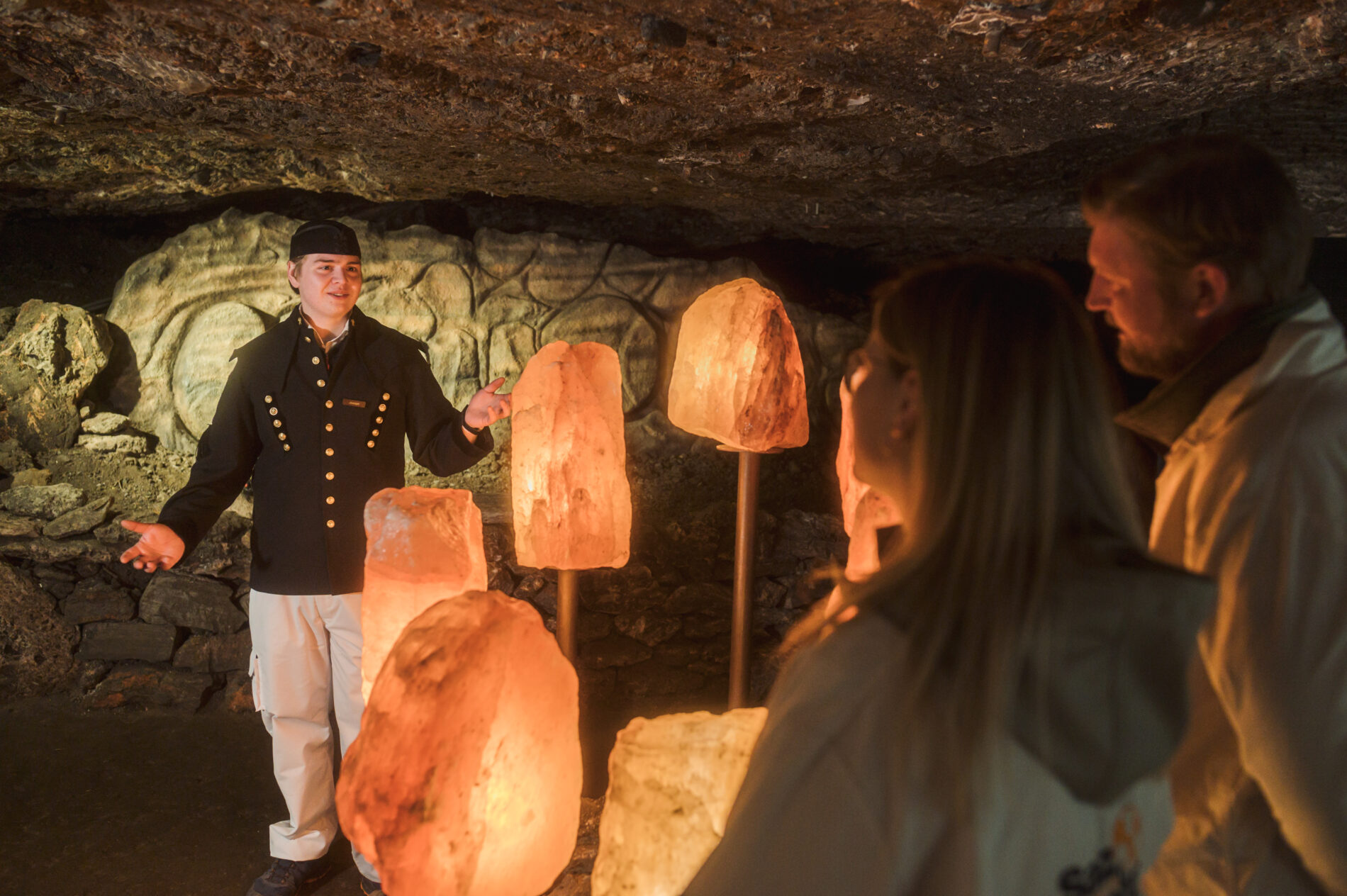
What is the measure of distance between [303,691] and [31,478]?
2333mm

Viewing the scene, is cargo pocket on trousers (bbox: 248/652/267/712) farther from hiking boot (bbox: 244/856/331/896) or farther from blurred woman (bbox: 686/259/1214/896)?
blurred woman (bbox: 686/259/1214/896)

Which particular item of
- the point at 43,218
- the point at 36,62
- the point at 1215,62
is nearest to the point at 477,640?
the point at 36,62

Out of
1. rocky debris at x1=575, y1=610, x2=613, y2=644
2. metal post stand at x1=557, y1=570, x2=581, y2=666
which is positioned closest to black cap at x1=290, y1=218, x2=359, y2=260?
metal post stand at x1=557, y1=570, x2=581, y2=666

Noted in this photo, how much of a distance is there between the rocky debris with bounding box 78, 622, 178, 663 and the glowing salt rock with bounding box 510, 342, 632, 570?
2405mm

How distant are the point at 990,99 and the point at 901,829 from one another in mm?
2138

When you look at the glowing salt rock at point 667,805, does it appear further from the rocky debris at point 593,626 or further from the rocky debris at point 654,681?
the rocky debris at point 654,681

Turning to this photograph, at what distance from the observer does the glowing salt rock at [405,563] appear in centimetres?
188

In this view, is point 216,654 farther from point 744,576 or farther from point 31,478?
point 744,576

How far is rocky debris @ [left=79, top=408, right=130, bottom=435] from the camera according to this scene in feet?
12.6

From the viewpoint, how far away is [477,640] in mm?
1558

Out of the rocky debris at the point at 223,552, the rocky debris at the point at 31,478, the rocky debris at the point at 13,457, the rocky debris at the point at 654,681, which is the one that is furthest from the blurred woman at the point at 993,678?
the rocky debris at the point at 13,457

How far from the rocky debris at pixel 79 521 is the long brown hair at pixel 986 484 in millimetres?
3899

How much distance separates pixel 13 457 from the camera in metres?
3.88

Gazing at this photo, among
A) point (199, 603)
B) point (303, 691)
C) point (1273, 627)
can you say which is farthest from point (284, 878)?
point (1273, 627)
